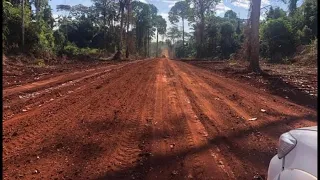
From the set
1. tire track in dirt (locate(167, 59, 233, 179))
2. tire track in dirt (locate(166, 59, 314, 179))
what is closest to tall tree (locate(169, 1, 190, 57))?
tire track in dirt (locate(166, 59, 314, 179))

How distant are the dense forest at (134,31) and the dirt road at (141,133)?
15158 millimetres

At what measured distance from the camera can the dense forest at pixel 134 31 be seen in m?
23.3

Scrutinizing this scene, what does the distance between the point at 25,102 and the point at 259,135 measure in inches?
184

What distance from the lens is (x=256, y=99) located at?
832cm

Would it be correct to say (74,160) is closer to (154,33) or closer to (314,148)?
(314,148)

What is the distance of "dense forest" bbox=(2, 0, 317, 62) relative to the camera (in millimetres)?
23255

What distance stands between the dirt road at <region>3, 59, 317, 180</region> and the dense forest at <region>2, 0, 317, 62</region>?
15.2 m

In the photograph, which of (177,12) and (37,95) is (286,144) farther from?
(177,12)

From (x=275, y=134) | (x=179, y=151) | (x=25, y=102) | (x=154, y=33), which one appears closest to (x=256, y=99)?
(x=275, y=134)

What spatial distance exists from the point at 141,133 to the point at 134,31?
2331 inches

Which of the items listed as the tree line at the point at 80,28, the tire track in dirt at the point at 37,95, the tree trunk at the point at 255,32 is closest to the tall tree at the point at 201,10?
the tree line at the point at 80,28

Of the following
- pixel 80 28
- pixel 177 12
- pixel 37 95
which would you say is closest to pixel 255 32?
pixel 37 95

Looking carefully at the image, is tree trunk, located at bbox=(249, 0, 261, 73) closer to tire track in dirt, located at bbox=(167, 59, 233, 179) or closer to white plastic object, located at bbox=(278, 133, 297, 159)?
tire track in dirt, located at bbox=(167, 59, 233, 179)

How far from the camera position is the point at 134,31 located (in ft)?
207
